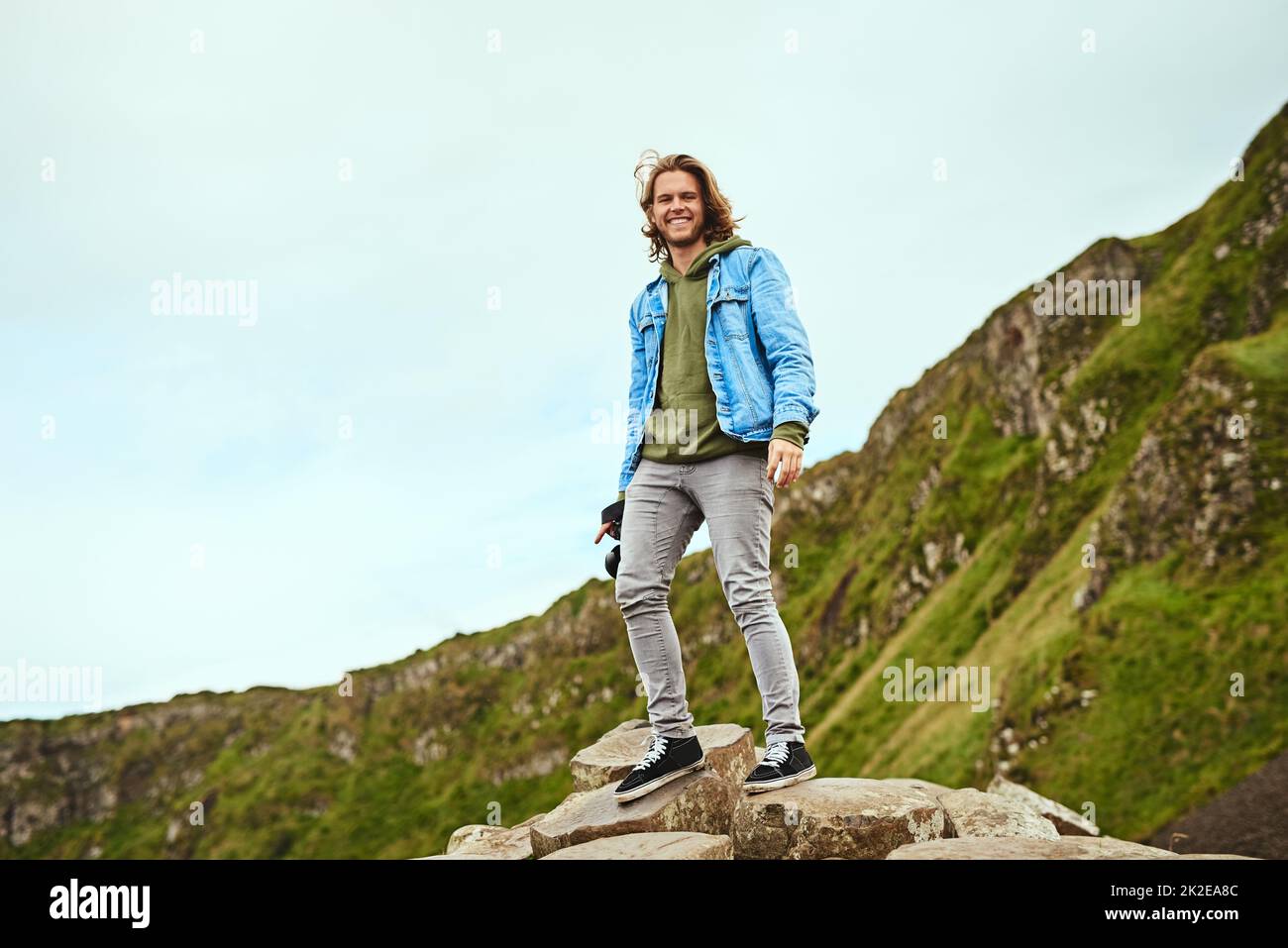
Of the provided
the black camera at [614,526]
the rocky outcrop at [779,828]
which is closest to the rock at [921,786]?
the rocky outcrop at [779,828]

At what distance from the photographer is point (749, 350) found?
7059mm

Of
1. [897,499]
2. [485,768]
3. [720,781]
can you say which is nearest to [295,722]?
[485,768]

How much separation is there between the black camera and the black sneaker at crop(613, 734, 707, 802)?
1450mm

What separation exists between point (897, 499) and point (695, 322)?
357 ft

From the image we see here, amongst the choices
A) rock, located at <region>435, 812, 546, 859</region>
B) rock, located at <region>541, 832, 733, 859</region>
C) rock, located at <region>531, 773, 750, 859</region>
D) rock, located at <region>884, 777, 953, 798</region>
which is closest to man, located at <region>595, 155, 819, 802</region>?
rock, located at <region>531, 773, 750, 859</region>

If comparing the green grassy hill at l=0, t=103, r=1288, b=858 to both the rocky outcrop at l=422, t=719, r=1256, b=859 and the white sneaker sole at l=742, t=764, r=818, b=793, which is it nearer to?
the rocky outcrop at l=422, t=719, r=1256, b=859

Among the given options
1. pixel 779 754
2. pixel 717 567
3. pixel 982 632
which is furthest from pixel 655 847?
pixel 982 632

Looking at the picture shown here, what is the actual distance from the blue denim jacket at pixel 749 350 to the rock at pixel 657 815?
2588 mm

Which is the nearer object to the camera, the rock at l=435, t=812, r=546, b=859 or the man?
the man

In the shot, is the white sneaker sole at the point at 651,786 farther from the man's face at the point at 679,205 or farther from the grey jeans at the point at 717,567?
the man's face at the point at 679,205

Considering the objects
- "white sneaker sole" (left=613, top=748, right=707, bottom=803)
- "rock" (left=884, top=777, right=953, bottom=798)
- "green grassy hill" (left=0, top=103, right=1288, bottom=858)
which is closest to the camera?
"white sneaker sole" (left=613, top=748, right=707, bottom=803)

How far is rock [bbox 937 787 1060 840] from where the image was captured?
8.69m
